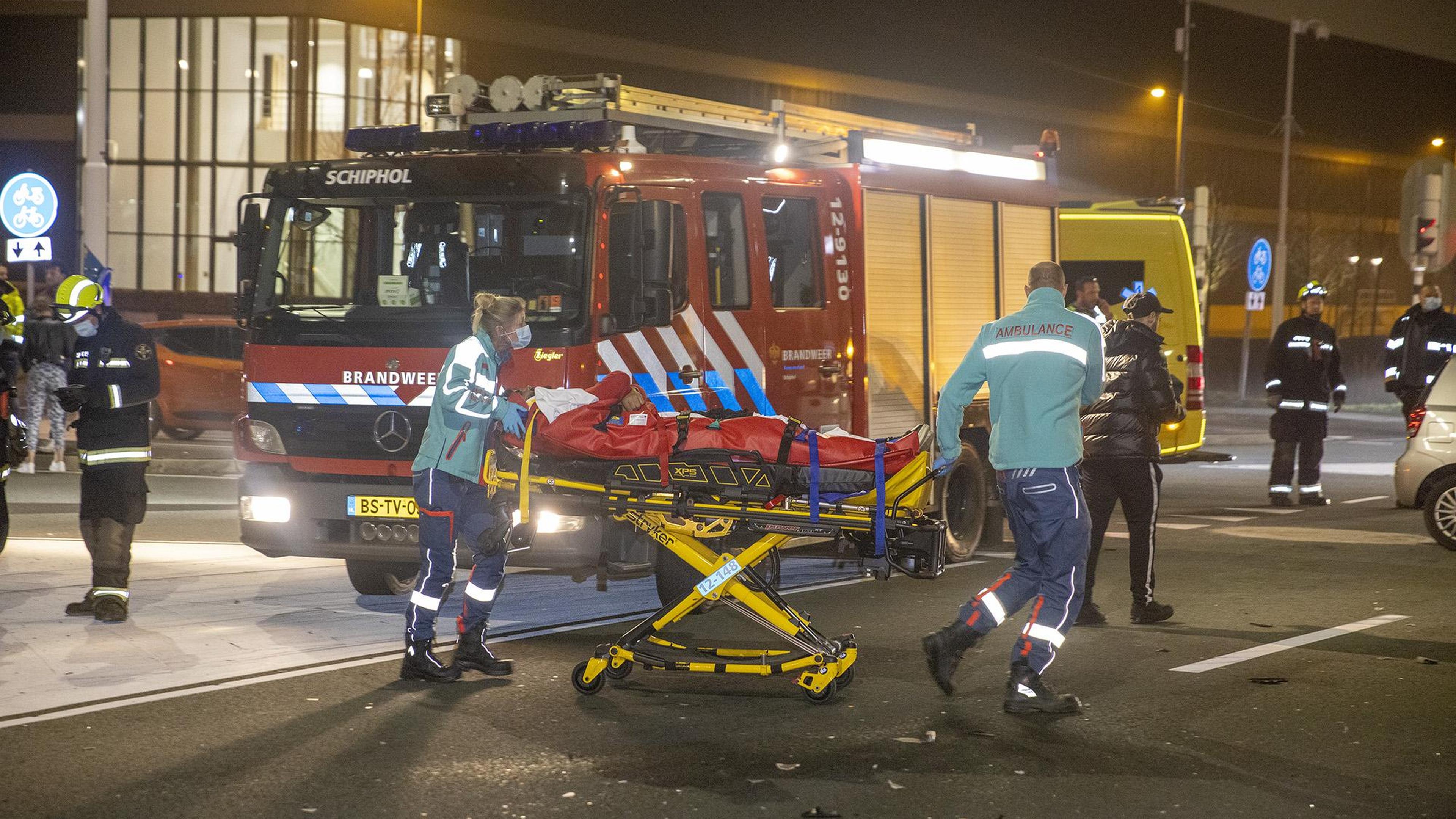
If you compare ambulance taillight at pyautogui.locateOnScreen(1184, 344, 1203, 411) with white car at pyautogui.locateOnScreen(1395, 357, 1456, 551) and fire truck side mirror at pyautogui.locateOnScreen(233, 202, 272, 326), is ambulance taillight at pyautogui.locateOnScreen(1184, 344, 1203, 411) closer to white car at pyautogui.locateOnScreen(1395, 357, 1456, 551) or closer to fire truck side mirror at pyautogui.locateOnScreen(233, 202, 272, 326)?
white car at pyautogui.locateOnScreen(1395, 357, 1456, 551)

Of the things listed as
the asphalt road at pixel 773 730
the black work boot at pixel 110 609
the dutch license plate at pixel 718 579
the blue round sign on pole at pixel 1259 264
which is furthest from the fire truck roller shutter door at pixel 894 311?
the blue round sign on pole at pixel 1259 264

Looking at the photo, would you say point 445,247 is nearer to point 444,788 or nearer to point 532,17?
point 444,788

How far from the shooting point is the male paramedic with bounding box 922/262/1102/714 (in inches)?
275

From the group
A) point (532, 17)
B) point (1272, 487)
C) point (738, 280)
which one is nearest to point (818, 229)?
point (738, 280)

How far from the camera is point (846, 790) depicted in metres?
5.67

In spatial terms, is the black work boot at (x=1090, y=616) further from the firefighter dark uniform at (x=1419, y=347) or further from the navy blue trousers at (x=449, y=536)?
the firefighter dark uniform at (x=1419, y=347)

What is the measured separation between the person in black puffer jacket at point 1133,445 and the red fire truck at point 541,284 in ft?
6.62

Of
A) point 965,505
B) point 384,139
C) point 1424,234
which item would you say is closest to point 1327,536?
point 965,505

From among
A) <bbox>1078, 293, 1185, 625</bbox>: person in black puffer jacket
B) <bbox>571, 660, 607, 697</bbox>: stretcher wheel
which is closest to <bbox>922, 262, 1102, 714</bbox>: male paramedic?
<bbox>571, 660, 607, 697</bbox>: stretcher wheel

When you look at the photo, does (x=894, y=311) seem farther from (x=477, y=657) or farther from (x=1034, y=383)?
(x=477, y=657)

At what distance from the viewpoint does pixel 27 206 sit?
16.2 meters

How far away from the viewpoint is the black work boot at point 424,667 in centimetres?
735

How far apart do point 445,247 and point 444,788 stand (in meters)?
4.18

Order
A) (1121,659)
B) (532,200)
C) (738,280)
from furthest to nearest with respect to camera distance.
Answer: (738,280), (532,200), (1121,659)
